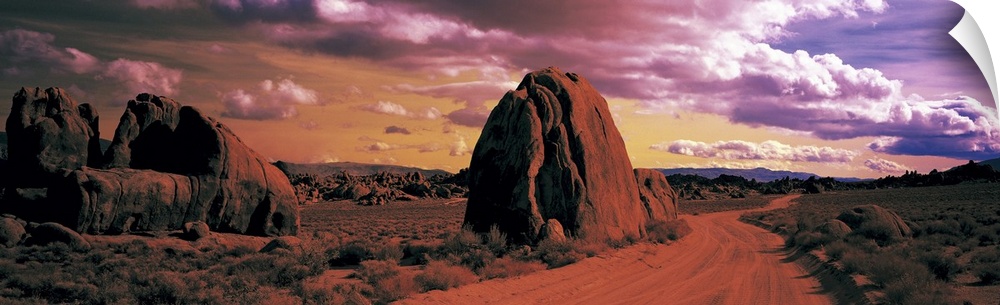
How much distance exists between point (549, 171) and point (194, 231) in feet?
45.7

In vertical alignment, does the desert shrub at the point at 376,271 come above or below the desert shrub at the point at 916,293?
below

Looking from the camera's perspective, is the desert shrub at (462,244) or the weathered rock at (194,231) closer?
the desert shrub at (462,244)

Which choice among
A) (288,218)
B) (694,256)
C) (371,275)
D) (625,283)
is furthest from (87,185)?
(694,256)

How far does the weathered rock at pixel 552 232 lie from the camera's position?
18117 mm

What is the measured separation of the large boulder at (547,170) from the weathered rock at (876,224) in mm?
9368

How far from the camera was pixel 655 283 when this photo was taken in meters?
14.7

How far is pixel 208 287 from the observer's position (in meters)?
13.5

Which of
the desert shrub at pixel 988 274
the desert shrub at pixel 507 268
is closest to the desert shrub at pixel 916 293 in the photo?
the desert shrub at pixel 988 274

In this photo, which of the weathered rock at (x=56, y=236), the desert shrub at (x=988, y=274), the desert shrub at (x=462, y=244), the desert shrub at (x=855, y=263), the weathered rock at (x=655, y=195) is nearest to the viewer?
the desert shrub at (x=988, y=274)

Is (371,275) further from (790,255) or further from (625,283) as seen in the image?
(790,255)

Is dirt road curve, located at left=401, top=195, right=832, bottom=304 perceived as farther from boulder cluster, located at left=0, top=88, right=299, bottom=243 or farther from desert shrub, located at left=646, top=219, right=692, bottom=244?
boulder cluster, located at left=0, top=88, right=299, bottom=243

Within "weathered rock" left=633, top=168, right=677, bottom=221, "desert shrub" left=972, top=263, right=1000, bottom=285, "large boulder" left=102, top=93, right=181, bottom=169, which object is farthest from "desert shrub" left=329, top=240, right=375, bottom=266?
"desert shrub" left=972, top=263, right=1000, bottom=285

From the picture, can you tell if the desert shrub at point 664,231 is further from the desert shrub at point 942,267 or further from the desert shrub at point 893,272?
the desert shrub at point 893,272

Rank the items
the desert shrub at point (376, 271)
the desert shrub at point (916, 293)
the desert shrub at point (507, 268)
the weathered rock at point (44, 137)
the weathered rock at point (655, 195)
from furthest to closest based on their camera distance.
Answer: the weathered rock at point (655, 195) < the weathered rock at point (44, 137) < the desert shrub at point (507, 268) < the desert shrub at point (376, 271) < the desert shrub at point (916, 293)
